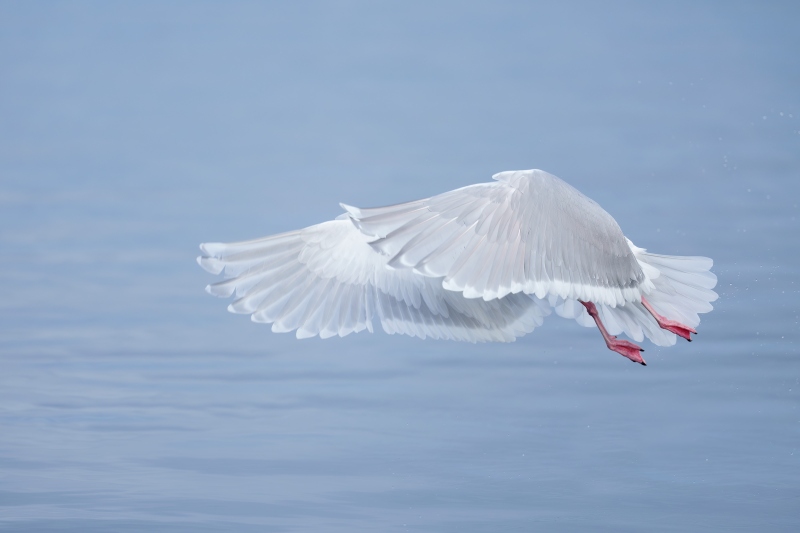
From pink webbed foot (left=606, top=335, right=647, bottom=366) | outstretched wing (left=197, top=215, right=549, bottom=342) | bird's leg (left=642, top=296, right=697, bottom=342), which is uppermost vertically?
outstretched wing (left=197, top=215, right=549, bottom=342)

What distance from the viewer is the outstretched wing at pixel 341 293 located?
251 inches

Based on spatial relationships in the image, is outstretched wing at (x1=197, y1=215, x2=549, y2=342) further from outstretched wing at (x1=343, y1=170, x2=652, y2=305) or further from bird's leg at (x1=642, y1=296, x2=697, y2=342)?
outstretched wing at (x1=343, y1=170, x2=652, y2=305)

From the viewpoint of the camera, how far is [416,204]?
5.41m

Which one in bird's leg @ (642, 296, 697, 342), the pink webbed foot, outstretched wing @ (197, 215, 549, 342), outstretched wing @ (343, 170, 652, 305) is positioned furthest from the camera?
bird's leg @ (642, 296, 697, 342)

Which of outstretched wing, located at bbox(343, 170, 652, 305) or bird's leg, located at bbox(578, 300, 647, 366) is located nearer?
outstretched wing, located at bbox(343, 170, 652, 305)

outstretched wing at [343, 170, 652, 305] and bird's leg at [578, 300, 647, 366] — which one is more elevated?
outstretched wing at [343, 170, 652, 305]

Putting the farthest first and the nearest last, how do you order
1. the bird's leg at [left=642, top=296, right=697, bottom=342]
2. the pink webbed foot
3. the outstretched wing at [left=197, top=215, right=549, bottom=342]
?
the bird's leg at [left=642, top=296, right=697, bottom=342] → the pink webbed foot → the outstretched wing at [left=197, top=215, right=549, bottom=342]

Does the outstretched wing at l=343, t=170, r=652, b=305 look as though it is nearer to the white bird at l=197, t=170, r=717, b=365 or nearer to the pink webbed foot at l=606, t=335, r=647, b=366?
the white bird at l=197, t=170, r=717, b=365

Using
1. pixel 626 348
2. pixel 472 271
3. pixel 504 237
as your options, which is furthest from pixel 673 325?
pixel 472 271

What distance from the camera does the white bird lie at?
527 cm

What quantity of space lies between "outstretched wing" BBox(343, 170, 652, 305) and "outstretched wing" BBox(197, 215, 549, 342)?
118cm

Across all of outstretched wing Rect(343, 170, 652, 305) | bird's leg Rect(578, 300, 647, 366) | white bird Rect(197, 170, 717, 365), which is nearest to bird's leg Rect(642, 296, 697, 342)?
white bird Rect(197, 170, 717, 365)

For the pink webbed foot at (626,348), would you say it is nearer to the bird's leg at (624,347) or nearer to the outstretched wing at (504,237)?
the bird's leg at (624,347)

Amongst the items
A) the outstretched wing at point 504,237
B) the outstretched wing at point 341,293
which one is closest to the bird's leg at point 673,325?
the outstretched wing at point 341,293
